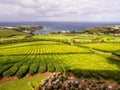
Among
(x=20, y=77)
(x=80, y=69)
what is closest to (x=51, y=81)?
(x=20, y=77)

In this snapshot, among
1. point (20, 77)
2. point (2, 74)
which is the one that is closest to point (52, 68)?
point (20, 77)

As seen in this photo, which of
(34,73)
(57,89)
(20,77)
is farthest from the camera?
(34,73)

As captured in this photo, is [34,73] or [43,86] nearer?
[43,86]

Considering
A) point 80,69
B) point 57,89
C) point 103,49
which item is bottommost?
point 103,49

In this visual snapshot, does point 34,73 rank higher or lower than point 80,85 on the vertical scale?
lower

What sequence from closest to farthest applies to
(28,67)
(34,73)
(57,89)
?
(57,89), (34,73), (28,67)

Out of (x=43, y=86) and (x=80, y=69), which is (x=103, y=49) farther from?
(x=43, y=86)

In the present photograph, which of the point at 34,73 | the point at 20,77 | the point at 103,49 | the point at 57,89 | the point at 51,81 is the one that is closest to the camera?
the point at 57,89

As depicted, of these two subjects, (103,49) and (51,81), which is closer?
(51,81)

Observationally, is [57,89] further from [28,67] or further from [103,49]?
[103,49]
